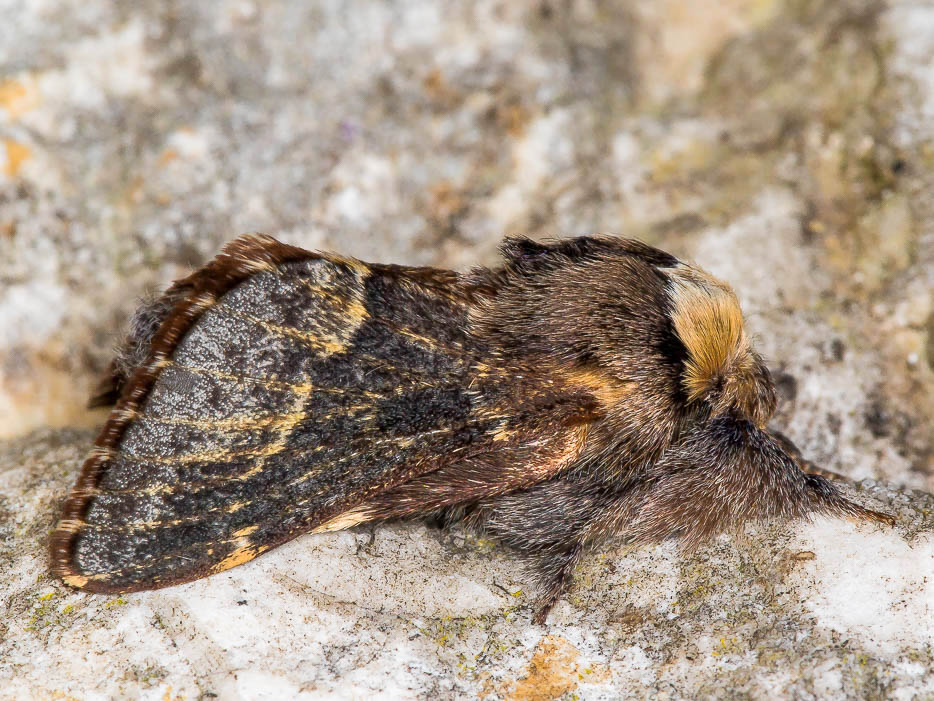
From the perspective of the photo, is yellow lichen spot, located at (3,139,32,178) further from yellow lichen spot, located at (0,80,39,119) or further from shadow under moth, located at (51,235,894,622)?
shadow under moth, located at (51,235,894,622)

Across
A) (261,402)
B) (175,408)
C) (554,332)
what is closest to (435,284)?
(554,332)

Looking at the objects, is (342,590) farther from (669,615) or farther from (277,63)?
(277,63)

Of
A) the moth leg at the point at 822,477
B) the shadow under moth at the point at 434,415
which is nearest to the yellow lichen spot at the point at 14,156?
the shadow under moth at the point at 434,415

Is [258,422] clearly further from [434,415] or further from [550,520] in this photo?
[550,520]

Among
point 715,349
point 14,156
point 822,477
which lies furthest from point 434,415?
point 14,156

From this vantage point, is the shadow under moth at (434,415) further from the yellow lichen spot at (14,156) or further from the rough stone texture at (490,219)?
the yellow lichen spot at (14,156)

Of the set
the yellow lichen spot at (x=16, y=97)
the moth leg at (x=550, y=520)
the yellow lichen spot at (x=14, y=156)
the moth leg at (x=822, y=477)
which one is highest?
the yellow lichen spot at (x=16, y=97)

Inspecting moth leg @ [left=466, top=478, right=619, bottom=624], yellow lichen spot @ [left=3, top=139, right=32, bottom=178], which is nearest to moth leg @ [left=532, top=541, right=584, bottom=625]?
moth leg @ [left=466, top=478, right=619, bottom=624]
